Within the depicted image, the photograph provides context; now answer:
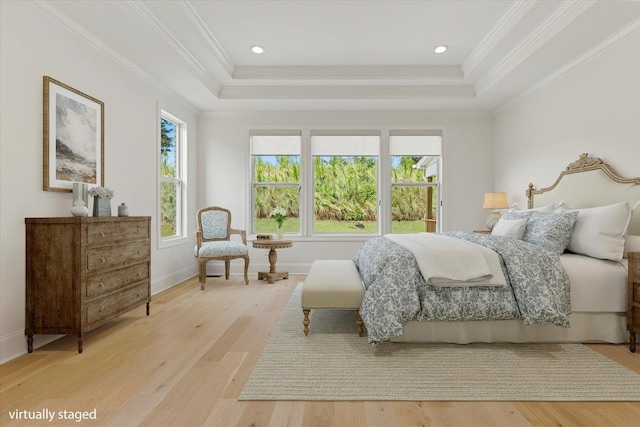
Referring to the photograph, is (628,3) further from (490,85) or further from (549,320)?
(549,320)

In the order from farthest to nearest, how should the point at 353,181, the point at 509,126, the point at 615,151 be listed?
the point at 353,181 < the point at 509,126 < the point at 615,151

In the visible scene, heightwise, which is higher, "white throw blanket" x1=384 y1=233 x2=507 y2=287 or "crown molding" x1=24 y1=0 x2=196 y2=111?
"crown molding" x1=24 y1=0 x2=196 y2=111

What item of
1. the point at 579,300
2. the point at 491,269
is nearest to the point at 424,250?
the point at 491,269

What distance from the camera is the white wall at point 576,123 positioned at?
3137 mm

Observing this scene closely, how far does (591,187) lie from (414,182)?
261 centimetres

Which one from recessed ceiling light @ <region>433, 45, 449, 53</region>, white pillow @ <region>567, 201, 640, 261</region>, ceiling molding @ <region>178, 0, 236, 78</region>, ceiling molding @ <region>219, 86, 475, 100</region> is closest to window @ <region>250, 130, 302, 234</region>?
ceiling molding @ <region>219, 86, 475, 100</region>

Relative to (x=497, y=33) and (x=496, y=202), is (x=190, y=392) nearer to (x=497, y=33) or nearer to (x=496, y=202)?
(x=497, y=33)

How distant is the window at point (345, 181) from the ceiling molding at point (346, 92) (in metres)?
0.81

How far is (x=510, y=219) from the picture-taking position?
362 cm

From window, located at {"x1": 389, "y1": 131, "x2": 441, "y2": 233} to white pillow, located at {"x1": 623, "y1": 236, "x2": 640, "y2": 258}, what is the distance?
2.98m

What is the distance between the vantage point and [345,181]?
19.1ft

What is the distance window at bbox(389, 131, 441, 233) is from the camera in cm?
576

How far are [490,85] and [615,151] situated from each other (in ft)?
5.74

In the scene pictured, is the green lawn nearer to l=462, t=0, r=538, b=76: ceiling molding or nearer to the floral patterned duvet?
l=462, t=0, r=538, b=76: ceiling molding
